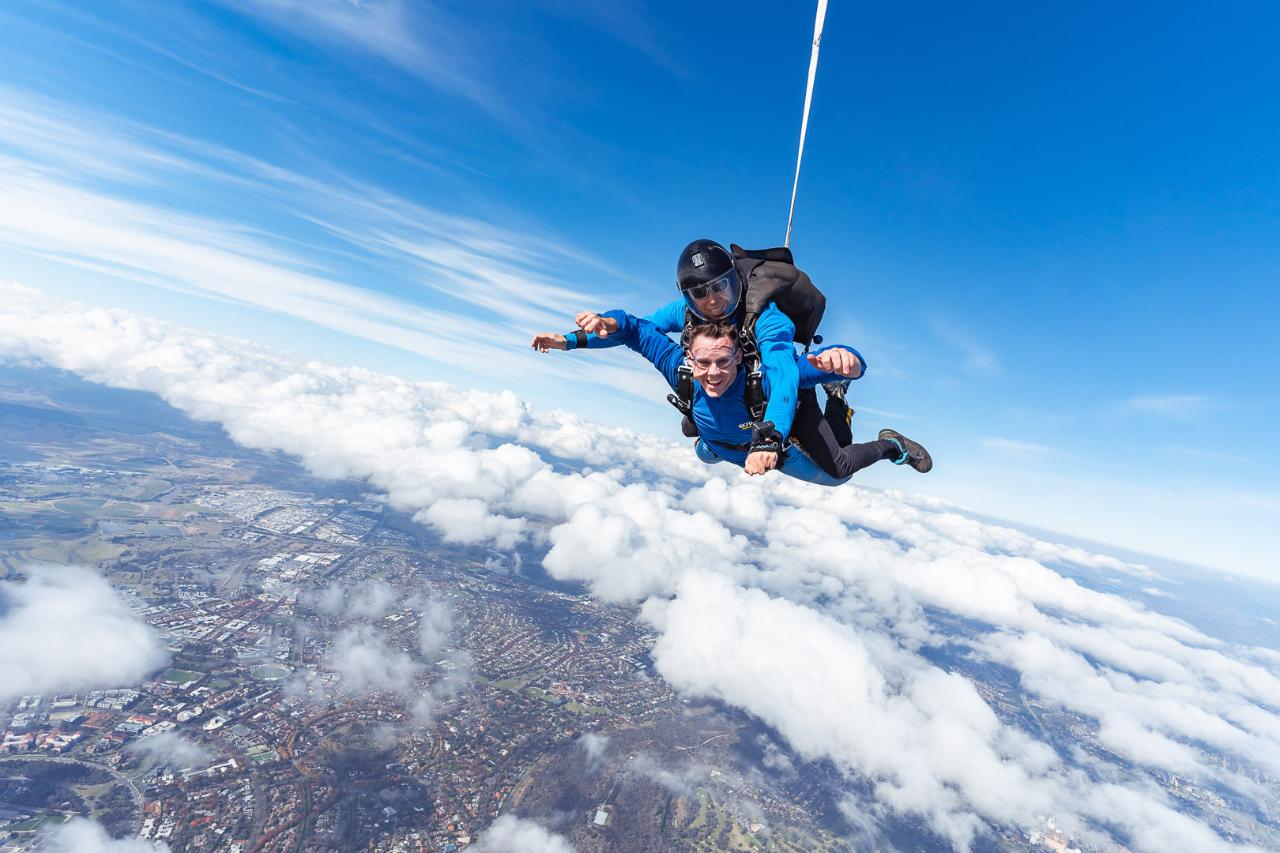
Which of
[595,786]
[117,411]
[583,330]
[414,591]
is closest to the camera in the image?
[583,330]

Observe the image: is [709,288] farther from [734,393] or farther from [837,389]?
[837,389]

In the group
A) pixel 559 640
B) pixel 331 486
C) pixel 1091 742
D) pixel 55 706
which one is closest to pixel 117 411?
pixel 331 486

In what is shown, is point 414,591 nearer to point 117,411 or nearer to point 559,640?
point 559,640

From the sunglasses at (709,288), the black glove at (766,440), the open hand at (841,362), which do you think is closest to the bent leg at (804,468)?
the open hand at (841,362)

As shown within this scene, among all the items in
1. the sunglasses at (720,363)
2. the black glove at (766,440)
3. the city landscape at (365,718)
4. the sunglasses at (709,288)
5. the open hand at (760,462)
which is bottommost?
the city landscape at (365,718)

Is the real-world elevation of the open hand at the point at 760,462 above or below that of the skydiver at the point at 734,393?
below

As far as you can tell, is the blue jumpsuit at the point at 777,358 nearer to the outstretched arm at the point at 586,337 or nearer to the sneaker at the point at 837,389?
the outstretched arm at the point at 586,337

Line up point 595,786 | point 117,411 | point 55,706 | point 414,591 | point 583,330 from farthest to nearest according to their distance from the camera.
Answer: point 117,411 → point 414,591 → point 595,786 → point 55,706 → point 583,330
